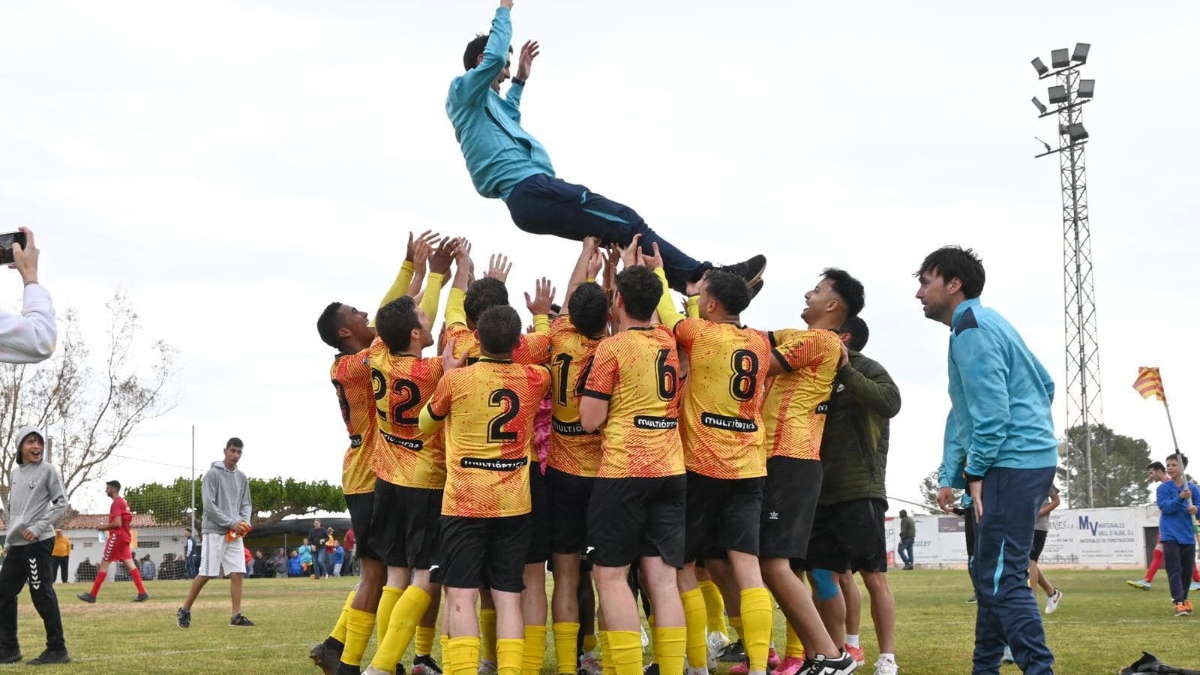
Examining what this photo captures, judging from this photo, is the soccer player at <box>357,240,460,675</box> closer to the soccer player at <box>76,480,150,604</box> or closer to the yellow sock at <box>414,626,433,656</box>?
the yellow sock at <box>414,626,433,656</box>

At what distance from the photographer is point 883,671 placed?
810cm

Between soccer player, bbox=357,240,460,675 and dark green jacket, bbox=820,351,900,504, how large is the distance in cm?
282

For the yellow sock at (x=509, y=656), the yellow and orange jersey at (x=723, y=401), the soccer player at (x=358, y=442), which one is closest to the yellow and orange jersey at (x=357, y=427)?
the soccer player at (x=358, y=442)

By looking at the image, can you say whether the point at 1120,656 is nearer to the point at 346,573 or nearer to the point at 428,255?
the point at 428,255

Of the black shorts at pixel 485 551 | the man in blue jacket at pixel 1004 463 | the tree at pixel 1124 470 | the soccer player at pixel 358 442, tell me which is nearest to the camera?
the man in blue jacket at pixel 1004 463

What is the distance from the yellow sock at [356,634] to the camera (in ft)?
25.8

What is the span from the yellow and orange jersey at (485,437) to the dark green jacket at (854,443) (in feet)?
8.08

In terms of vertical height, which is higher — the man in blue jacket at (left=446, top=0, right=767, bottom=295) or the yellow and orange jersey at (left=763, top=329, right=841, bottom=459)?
the man in blue jacket at (left=446, top=0, right=767, bottom=295)

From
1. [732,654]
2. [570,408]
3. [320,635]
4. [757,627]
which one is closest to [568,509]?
[570,408]

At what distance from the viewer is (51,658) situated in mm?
10195

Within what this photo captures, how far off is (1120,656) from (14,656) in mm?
9562

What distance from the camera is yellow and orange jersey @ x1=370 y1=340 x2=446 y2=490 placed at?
24.9ft

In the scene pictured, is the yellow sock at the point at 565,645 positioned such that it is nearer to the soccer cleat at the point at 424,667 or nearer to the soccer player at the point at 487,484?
the soccer player at the point at 487,484

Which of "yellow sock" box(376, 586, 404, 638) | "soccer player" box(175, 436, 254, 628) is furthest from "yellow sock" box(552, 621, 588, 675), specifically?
"soccer player" box(175, 436, 254, 628)
